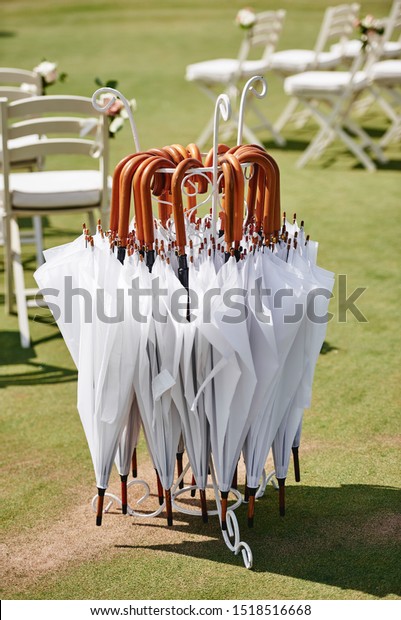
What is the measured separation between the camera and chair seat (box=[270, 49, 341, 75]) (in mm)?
8406

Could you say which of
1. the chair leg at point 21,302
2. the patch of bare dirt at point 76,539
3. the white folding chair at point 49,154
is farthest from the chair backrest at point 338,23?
the patch of bare dirt at point 76,539

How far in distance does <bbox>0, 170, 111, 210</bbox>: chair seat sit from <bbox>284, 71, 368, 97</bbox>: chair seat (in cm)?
323

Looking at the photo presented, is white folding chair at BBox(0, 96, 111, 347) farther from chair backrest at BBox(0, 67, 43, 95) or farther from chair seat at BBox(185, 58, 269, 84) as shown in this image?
chair seat at BBox(185, 58, 269, 84)

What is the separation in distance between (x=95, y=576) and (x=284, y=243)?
49.6 inches

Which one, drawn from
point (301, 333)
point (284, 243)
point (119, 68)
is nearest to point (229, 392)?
point (301, 333)

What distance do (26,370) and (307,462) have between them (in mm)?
1660

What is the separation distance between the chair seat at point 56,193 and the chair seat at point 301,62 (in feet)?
12.9

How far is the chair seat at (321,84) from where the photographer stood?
25.5 ft

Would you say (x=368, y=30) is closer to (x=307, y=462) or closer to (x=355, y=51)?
(x=355, y=51)

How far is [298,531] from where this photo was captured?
10.6ft

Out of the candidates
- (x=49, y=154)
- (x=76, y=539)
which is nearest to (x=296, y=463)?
(x=76, y=539)

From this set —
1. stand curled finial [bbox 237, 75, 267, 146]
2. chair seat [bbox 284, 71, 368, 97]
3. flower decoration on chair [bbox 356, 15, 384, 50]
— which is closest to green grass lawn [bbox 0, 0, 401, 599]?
chair seat [bbox 284, 71, 368, 97]

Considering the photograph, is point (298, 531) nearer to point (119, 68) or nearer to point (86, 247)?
Result: point (86, 247)

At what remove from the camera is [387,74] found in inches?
316
